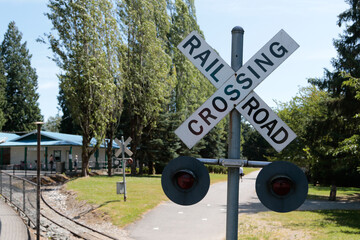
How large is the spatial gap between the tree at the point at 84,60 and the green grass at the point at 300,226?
55.0ft

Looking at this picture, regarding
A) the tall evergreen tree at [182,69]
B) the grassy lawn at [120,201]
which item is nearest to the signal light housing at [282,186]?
the grassy lawn at [120,201]

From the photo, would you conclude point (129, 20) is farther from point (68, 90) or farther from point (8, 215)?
point (8, 215)

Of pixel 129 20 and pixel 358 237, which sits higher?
pixel 129 20

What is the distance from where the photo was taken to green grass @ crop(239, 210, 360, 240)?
11.9 m

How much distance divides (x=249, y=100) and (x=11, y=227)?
11248 millimetres

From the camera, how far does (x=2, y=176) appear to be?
740 inches

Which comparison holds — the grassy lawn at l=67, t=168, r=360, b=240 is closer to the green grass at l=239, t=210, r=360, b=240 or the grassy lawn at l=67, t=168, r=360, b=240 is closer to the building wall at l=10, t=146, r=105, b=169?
the green grass at l=239, t=210, r=360, b=240

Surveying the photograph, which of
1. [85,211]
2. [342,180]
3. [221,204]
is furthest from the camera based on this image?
[342,180]

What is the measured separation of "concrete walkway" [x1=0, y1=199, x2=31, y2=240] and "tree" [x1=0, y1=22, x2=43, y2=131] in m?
57.9

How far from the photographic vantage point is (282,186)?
2.70 m

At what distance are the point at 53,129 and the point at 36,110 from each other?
43764 millimetres

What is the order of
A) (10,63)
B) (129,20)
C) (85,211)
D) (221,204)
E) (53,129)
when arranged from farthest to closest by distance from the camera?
(53,129) < (10,63) < (129,20) < (221,204) < (85,211)

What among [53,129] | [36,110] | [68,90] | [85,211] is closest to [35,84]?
[36,110]

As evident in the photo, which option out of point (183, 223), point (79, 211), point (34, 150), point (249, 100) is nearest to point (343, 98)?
point (183, 223)
